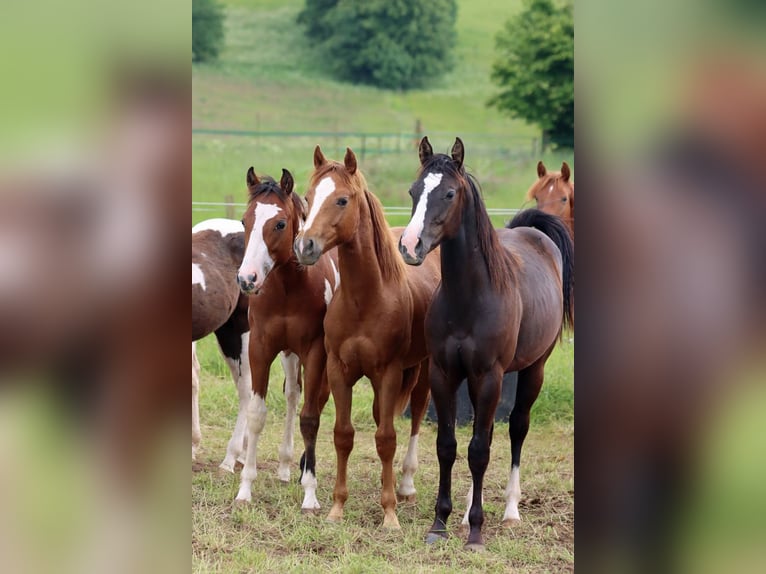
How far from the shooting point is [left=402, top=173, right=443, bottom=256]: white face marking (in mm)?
3799

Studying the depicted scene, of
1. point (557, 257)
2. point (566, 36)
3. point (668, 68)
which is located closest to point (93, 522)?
point (668, 68)

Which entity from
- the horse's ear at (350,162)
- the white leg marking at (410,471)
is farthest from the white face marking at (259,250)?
the white leg marking at (410,471)

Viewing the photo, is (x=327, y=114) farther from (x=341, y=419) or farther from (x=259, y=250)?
(x=341, y=419)

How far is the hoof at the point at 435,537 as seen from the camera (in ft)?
14.0

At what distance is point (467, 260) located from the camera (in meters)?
4.13

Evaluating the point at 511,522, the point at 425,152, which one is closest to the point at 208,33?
the point at 425,152

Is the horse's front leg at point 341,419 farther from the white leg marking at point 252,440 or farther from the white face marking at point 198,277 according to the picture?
the white face marking at point 198,277

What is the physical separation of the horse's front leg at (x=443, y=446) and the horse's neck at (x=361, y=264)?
19.8 inches

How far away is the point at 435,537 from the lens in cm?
429

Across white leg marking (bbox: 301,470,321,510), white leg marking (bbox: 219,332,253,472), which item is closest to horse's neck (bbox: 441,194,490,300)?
white leg marking (bbox: 301,470,321,510)

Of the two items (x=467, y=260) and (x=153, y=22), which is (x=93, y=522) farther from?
(x=467, y=260)

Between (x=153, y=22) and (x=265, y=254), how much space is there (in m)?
3.44

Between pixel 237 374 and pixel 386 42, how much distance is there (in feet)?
101

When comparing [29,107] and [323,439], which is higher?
[29,107]
